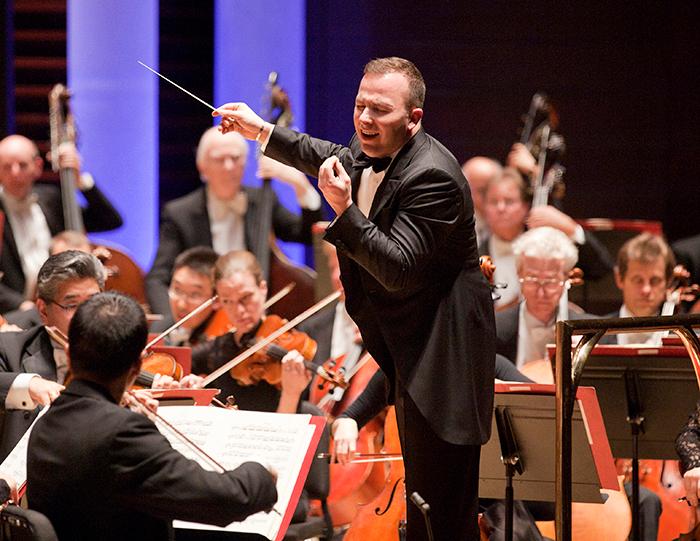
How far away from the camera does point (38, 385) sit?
3.12 m

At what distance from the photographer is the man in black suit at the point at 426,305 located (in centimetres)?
280

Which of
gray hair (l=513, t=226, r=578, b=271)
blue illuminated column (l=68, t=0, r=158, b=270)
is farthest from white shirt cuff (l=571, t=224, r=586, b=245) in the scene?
blue illuminated column (l=68, t=0, r=158, b=270)

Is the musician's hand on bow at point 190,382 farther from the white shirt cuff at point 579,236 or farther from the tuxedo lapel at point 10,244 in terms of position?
the tuxedo lapel at point 10,244

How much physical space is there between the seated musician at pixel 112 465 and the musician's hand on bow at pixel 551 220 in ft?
11.1

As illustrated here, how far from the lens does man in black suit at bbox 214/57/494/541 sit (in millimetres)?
2803

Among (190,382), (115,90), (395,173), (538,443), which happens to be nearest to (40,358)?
(190,382)

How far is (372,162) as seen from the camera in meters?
2.96

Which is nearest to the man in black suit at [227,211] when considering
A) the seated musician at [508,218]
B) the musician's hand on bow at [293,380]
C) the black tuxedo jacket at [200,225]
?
the black tuxedo jacket at [200,225]

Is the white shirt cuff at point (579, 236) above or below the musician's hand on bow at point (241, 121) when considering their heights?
below

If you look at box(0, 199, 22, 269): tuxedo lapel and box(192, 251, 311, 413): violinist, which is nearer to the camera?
box(192, 251, 311, 413): violinist

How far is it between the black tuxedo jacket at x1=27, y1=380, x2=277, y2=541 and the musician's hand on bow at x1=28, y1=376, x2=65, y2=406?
0.73 m

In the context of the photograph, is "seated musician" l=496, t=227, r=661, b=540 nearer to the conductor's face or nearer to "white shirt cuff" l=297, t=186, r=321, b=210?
"white shirt cuff" l=297, t=186, r=321, b=210

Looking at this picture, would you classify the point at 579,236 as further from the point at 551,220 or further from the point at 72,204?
the point at 72,204

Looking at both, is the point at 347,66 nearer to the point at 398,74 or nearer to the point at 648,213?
the point at 648,213
